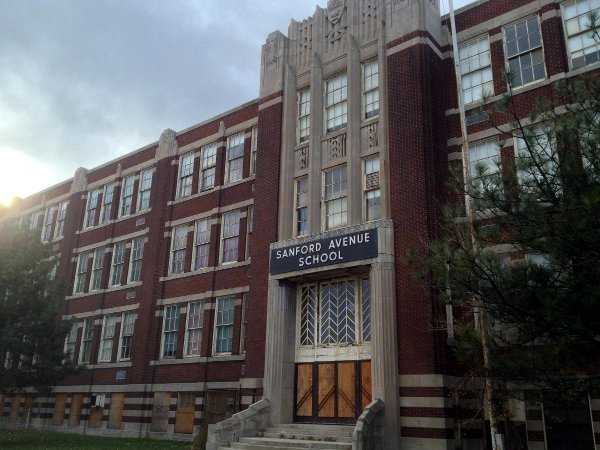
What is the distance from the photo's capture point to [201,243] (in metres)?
27.2

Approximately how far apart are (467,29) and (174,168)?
15.8 meters

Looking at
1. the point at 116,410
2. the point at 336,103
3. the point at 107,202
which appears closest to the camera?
the point at 336,103

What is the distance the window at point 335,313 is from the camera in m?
18.9

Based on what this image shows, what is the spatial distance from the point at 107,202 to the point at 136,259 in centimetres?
506

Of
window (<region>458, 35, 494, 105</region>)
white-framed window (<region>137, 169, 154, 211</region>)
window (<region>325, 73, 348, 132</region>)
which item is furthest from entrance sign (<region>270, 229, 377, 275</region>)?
white-framed window (<region>137, 169, 154, 211</region>)

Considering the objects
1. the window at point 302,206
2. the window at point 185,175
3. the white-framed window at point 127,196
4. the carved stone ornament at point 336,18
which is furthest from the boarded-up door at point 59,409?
the carved stone ornament at point 336,18

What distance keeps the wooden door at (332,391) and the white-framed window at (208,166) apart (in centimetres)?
1134

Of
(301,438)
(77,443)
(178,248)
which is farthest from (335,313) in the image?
(77,443)

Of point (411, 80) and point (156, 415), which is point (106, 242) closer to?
point (156, 415)

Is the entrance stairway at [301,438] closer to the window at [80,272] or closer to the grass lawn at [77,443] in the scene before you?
the grass lawn at [77,443]

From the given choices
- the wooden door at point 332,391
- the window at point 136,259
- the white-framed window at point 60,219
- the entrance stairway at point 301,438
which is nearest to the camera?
the entrance stairway at point 301,438

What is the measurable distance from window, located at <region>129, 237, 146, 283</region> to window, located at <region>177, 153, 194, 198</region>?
328cm

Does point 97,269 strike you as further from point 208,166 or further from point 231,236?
point 231,236

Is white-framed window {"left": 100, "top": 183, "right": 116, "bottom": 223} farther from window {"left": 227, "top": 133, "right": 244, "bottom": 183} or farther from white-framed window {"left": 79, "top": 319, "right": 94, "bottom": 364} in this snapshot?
window {"left": 227, "top": 133, "right": 244, "bottom": 183}
